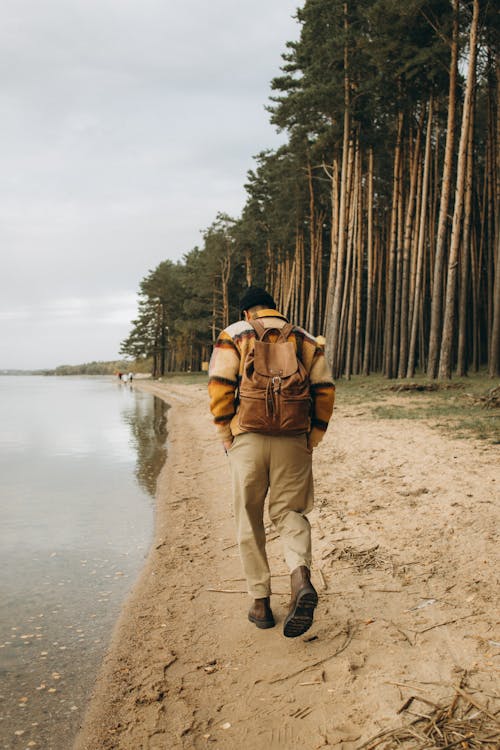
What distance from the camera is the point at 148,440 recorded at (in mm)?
15094

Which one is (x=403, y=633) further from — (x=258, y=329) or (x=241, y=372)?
(x=258, y=329)

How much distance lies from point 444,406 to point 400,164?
45.8 feet

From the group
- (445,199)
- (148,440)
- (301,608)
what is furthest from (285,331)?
(445,199)

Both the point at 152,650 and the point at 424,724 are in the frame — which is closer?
the point at 424,724

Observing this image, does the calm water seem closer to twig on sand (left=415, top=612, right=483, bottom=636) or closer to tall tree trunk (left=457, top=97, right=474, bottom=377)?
twig on sand (left=415, top=612, right=483, bottom=636)

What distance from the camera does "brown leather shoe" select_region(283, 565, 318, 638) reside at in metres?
3.20

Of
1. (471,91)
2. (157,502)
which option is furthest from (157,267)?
(157,502)

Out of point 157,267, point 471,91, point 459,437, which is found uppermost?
point 157,267

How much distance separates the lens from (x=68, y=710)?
3078 mm

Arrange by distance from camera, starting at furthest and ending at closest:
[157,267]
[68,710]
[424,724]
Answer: [157,267]
[68,710]
[424,724]

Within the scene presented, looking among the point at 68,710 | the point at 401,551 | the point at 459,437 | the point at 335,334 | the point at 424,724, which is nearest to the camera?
the point at 424,724

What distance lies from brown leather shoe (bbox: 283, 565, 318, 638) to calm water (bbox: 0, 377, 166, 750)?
1.26 metres

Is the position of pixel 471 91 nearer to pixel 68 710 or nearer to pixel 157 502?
pixel 157 502

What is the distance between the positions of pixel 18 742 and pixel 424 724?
203 centimetres
